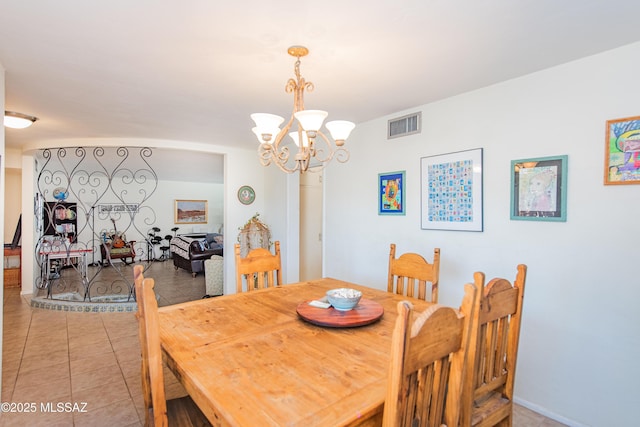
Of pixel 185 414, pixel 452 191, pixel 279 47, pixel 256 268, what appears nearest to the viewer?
pixel 185 414

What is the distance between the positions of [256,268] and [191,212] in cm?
806

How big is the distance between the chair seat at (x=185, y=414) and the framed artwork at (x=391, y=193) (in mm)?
2306

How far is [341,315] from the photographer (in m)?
1.73

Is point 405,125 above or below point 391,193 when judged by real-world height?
above

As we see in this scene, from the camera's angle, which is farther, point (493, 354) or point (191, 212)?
point (191, 212)

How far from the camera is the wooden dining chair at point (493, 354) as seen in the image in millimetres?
1198

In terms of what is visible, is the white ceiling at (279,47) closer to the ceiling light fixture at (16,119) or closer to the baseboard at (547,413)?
the ceiling light fixture at (16,119)

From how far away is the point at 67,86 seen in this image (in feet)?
8.37

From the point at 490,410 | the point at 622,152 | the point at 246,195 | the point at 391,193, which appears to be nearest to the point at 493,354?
the point at 490,410

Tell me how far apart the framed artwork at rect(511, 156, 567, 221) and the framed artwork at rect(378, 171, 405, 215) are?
3.22 feet

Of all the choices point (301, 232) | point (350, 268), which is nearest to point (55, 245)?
point (301, 232)

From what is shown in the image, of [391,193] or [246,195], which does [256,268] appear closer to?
[391,193]

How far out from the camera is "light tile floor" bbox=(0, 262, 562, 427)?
2182 millimetres

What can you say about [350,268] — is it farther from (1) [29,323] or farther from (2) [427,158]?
(1) [29,323]
